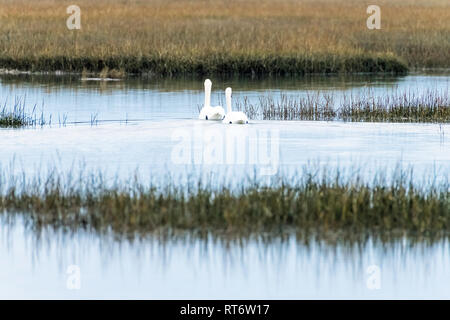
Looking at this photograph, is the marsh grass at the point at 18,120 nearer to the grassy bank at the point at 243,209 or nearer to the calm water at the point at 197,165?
the calm water at the point at 197,165

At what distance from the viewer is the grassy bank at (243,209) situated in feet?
31.1

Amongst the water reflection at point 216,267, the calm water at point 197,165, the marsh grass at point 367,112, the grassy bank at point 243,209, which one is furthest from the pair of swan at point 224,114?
the water reflection at point 216,267

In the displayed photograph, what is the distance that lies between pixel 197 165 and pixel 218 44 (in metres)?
19.1

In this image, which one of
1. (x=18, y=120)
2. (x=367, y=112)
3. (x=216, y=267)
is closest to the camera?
(x=216, y=267)

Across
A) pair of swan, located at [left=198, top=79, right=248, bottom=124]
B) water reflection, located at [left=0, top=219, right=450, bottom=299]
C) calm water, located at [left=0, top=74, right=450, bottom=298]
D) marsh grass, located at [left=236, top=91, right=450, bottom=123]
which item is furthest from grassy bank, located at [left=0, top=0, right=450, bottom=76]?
water reflection, located at [left=0, top=219, right=450, bottom=299]

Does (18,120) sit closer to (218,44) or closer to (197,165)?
(197,165)

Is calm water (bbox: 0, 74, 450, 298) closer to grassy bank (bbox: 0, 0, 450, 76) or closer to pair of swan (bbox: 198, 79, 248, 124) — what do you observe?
pair of swan (bbox: 198, 79, 248, 124)

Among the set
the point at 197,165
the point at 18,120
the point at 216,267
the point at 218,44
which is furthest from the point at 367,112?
the point at 218,44

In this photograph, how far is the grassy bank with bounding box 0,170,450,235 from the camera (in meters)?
9.48

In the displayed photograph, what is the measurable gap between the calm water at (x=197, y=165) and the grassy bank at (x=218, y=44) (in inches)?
108

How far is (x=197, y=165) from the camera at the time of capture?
13219 millimetres

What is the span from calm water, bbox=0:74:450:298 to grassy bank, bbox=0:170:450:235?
12.8 inches

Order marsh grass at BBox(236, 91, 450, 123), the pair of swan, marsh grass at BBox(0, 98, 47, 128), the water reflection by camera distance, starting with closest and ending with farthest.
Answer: the water reflection → the pair of swan → marsh grass at BBox(0, 98, 47, 128) → marsh grass at BBox(236, 91, 450, 123)
